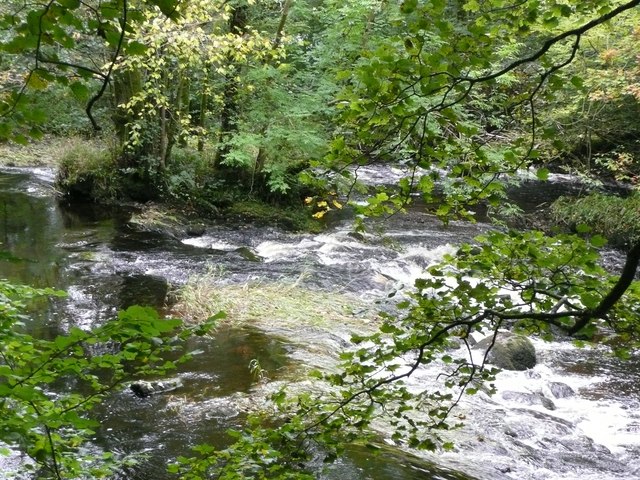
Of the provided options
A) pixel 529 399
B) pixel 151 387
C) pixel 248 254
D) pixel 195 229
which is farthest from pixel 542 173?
pixel 195 229

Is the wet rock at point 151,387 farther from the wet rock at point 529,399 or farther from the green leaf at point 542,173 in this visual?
the green leaf at point 542,173

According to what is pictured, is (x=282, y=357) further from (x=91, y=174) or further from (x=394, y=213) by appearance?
(x=91, y=174)

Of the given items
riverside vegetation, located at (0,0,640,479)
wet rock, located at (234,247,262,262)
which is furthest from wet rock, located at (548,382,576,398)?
wet rock, located at (234,247,262,262)

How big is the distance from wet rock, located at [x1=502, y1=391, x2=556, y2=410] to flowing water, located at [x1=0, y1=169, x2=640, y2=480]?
A: 0.07 feet

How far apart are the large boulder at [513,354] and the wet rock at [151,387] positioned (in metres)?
4.00

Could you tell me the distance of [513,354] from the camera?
7.61 m

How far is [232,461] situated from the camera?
248cm

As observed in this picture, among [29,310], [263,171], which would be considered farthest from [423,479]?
[263,171]

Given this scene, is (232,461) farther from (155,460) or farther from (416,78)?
(155,460)

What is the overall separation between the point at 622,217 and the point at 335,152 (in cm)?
1344

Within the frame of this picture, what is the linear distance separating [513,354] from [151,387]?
15.0 feet

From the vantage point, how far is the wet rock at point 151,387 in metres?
5.55

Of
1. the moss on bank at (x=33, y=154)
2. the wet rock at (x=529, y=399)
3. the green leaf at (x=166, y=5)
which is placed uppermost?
the green leaf at (x=166, y=5)

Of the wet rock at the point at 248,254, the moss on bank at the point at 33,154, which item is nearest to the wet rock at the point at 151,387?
the wet rock at the point at 248,254
